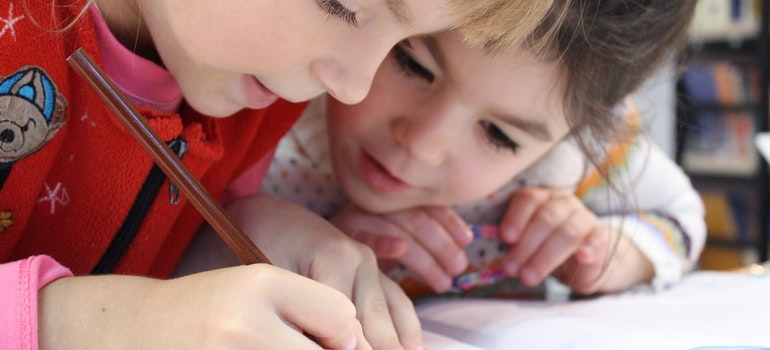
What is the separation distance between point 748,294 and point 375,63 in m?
0.43

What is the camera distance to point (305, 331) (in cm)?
38

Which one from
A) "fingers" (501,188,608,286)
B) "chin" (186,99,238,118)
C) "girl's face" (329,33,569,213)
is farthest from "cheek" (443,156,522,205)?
"chin" (186,99,238,118)

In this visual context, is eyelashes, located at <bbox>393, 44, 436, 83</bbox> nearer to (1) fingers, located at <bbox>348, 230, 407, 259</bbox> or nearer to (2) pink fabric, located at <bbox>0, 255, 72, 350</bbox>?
(1) fingers, located at <bbox>348, 230, 407, 259</bbox>

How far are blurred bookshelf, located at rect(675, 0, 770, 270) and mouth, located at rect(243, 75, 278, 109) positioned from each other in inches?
64.1

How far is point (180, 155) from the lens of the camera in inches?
21.9

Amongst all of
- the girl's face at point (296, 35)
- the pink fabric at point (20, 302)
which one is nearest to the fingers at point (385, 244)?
the girl's face at point (296, 35)

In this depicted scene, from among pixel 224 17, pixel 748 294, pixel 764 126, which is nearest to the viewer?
pixel 224 17

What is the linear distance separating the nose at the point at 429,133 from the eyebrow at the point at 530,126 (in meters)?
0.04

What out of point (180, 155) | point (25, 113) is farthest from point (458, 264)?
point (25, 113)

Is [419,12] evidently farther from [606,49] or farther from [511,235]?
[511,235]

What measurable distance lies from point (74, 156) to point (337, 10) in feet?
0.73

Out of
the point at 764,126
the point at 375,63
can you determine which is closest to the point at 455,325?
the point at 375,63

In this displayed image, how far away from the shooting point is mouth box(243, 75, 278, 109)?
1.68ft

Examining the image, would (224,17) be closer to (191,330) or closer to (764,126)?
(191,330)
